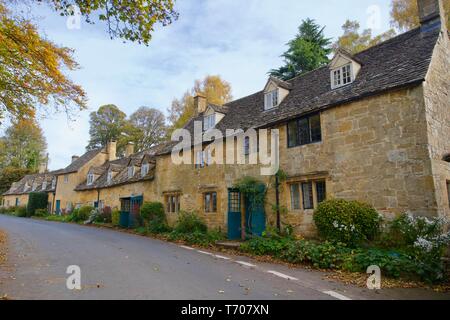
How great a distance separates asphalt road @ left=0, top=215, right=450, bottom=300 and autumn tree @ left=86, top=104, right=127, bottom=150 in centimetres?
4149

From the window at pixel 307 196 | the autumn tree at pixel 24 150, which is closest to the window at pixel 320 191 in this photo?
the window at pixel 307 196

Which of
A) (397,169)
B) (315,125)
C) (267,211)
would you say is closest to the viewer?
(397,169)

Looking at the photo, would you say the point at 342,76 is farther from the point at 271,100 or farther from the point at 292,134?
the point at 271,100

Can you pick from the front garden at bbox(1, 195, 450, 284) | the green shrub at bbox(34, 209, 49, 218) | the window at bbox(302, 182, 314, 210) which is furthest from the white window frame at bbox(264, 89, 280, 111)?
the green shrub at bbox(34, 209, 49, 218)

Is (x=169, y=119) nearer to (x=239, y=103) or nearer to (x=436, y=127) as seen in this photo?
(x=239, y=103)

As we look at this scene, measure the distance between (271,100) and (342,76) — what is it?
4.23 m

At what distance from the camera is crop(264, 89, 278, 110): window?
16.7 m

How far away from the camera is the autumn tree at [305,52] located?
2822cm

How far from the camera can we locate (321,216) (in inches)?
429

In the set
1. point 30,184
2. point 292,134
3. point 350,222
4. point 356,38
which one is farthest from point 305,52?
point 30,184
